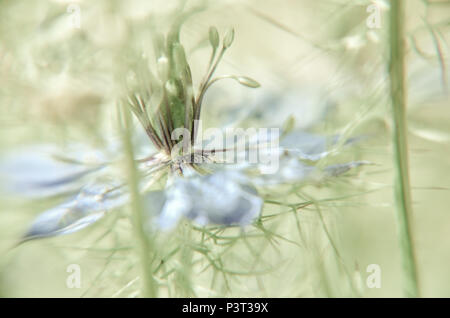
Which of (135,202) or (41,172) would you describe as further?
(41,172)

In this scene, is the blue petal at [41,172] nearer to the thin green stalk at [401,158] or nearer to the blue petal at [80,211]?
the blue petal at [80,211]

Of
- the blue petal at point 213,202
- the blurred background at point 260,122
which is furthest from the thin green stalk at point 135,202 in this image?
the blue petal at point 213,202

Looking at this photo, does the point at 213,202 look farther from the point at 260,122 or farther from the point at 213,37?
the point at 260,122

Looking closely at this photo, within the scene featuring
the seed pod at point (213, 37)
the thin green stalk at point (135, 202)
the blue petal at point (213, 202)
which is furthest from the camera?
the seed pod at point (213, 37)

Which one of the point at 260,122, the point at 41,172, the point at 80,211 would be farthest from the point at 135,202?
the point at 260,122

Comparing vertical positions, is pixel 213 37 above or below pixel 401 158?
above

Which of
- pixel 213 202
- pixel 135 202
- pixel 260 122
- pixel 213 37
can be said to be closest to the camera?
pixel 135 202
